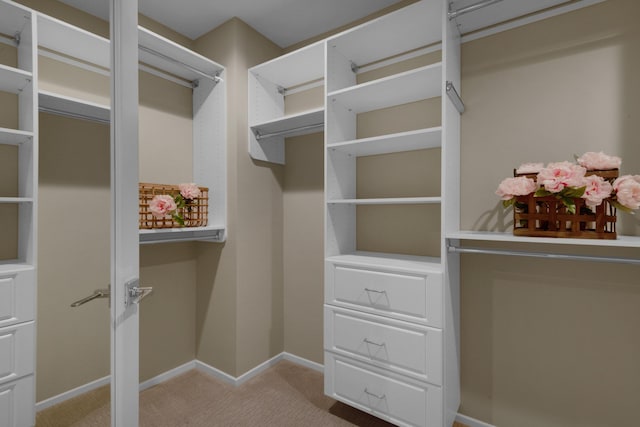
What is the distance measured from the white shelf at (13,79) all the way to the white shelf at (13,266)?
39 centimetres

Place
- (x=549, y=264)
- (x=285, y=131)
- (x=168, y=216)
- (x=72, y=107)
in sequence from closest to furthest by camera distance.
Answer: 1. (x=72, y=107)
2. (x=549, y=264)
3. (x=168, y=216)
4. (x=285, y=131)

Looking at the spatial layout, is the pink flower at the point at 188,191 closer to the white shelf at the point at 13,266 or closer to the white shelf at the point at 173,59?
the white shelf at the point at 173,59

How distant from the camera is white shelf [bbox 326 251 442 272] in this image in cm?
161

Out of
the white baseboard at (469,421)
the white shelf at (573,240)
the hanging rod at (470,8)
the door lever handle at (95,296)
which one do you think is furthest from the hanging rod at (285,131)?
the white baseboard at (469,421)

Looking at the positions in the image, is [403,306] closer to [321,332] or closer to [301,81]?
[321,332]

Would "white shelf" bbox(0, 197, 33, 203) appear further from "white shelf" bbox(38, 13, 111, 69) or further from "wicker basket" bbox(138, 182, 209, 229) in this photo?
"wicker basket" bbox(138, 182, 209, 229)

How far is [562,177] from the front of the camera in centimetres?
129

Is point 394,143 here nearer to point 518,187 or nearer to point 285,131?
point 518,187

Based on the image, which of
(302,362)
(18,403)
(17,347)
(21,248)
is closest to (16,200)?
(21,248)

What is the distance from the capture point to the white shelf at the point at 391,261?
5.28ft

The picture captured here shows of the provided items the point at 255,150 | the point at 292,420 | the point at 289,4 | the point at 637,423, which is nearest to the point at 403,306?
the point at 292,420

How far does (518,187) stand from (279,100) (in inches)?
72.5

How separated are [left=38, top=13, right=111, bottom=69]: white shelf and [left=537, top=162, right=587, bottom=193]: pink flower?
1647 millimetres

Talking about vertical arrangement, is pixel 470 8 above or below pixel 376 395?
above
